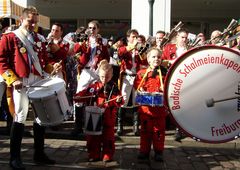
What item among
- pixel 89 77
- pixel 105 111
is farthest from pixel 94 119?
pixel 89 77

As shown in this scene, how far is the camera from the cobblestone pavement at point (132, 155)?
17.3 feet

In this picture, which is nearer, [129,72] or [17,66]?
[17,66]

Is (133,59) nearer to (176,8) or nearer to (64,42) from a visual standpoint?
(64,42)

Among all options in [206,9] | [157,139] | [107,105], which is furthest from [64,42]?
[206,9]

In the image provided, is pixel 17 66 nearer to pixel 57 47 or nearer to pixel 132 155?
pixel 57 47

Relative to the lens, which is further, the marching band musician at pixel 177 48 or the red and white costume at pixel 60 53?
the marching band musician at pixel 177 48

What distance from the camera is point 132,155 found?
584 cm

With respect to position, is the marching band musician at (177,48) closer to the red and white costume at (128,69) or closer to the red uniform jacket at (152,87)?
the red and white costume at (128,69)

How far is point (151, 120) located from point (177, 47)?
1605mm

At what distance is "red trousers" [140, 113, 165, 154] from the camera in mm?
5340

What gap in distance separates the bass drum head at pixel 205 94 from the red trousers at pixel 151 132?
1206 mm

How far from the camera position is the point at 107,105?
17.6 ft

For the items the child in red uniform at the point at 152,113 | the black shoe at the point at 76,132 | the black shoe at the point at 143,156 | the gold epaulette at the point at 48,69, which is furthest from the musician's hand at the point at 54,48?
the black shoe at the point at 143,156

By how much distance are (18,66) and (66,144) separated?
1.89 metres
